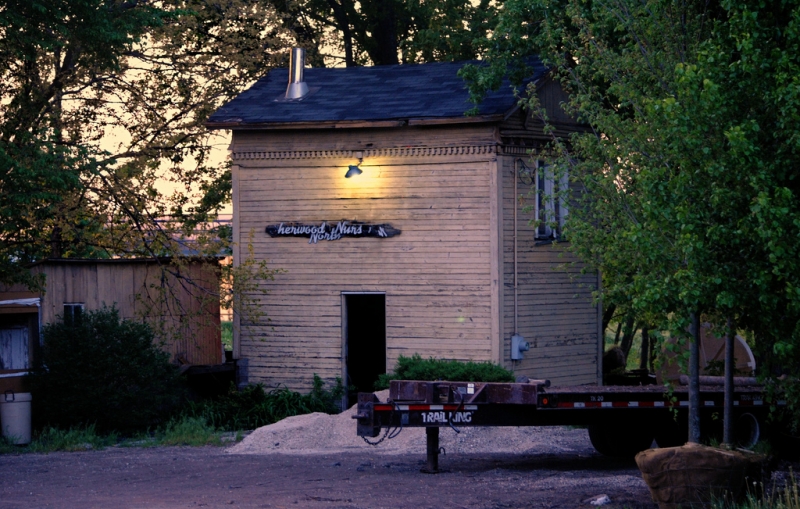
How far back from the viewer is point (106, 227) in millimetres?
23844

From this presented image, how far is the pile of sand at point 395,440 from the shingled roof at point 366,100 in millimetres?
6018

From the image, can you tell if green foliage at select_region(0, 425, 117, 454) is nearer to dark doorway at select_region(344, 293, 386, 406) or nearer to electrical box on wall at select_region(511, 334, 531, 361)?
dark doorway at select_region(344, 293, 386, 406)

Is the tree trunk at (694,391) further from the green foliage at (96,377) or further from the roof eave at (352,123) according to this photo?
the green foliage at (96,377)

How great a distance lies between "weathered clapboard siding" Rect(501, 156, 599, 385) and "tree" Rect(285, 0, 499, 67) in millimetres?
9963

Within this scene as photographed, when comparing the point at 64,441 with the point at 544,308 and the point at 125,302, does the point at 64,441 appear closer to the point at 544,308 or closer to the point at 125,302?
the point at 125,302

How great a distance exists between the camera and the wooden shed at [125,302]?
19.6 m

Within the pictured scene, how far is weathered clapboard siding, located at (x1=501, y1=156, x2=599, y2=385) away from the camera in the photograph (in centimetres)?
2041

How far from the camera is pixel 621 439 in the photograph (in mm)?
15852

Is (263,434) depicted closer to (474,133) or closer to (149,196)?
(474,133)

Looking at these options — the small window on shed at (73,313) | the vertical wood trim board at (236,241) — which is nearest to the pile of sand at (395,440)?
the vertical wood trim board at (236,241)

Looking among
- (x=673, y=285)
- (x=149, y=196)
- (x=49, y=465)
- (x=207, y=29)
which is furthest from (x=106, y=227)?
(x=673, y=285)

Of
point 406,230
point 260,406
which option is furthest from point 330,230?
point 260,406

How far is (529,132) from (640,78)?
8.14 m

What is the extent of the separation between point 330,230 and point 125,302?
4.39 meters
